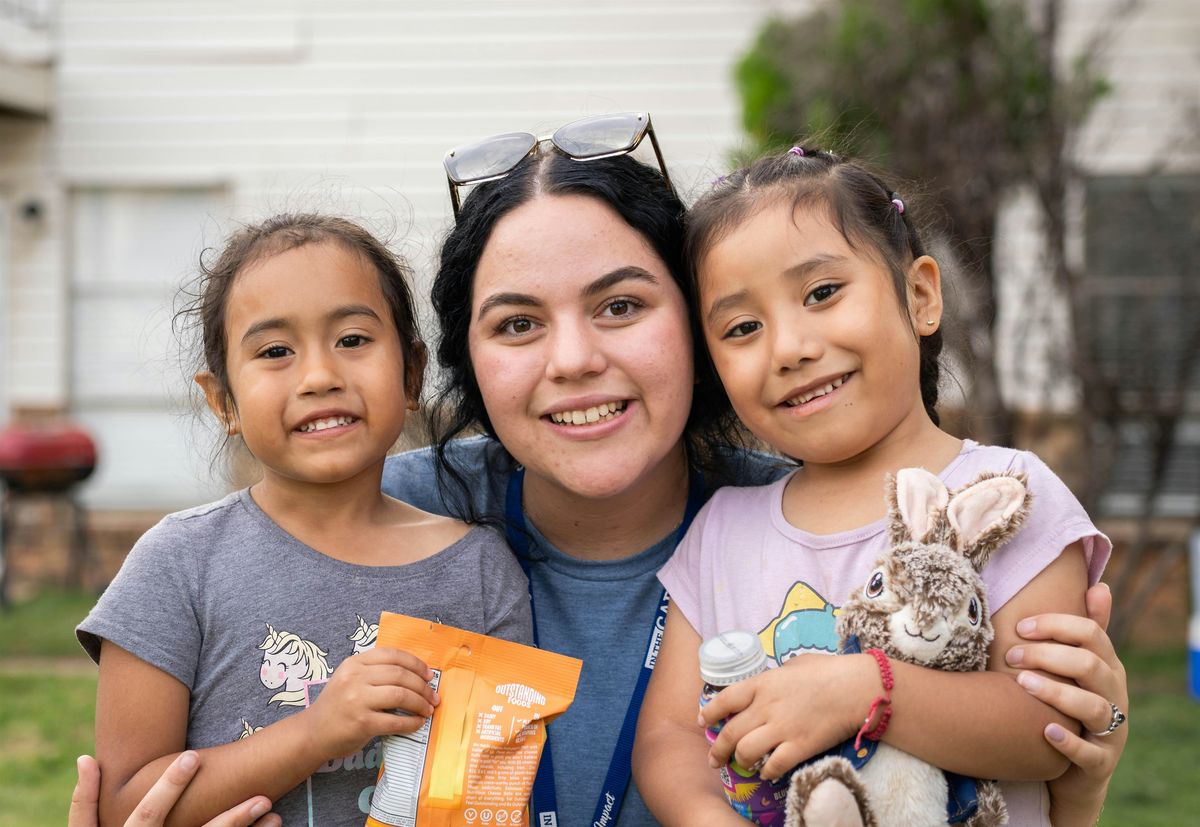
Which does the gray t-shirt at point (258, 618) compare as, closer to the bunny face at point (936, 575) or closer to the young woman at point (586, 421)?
the young woman at point (586, 421)

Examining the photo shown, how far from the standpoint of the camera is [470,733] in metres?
2.00

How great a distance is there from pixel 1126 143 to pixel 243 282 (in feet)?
25.7

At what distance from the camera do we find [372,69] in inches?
380

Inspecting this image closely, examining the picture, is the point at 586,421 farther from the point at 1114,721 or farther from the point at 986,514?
the point at 1114,721

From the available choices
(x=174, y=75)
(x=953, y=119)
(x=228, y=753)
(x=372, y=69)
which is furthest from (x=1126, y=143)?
(x=228, y=753)

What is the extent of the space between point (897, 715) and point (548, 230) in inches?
42.8

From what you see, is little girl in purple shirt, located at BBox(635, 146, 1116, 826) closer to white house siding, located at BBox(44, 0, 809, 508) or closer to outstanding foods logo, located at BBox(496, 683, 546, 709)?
outstanding foods logo, located at BBox(496, 683, 546, 709)

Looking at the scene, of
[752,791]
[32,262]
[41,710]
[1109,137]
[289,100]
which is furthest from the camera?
[32,262]

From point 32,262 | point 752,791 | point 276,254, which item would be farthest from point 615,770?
point 32,262

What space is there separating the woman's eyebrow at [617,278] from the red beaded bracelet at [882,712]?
0.86 meters

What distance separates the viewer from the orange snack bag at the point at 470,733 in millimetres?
1968

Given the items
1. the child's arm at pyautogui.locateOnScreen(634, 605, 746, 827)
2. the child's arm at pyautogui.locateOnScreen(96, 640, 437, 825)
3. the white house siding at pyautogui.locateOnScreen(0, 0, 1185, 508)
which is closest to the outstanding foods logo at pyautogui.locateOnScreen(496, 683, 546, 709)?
the child's arm at pyautogui.locateOnScreen(96, 640, 437, 825)

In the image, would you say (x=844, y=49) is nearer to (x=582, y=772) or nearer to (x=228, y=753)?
(x=582, y=772)

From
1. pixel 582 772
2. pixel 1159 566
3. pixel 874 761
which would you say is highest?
pixel 874 761
